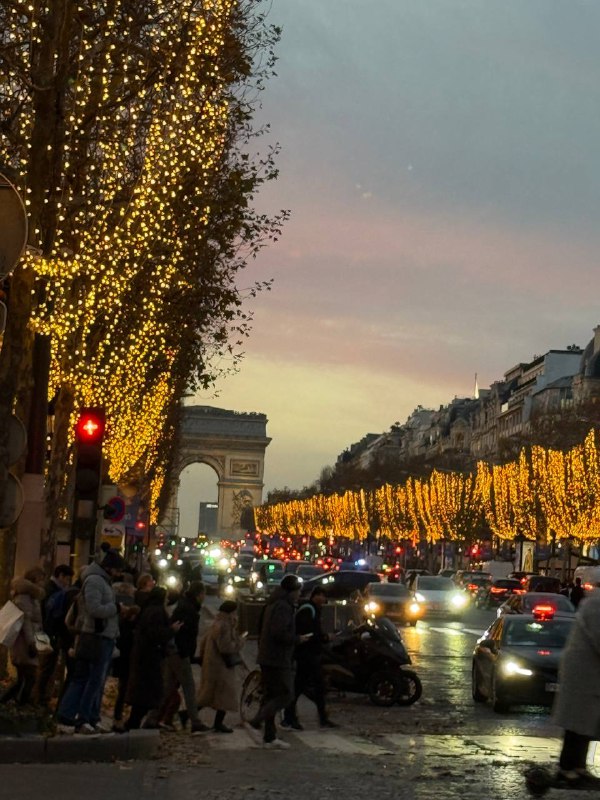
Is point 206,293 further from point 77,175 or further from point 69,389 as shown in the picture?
point 77,175

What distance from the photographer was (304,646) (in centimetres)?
2050

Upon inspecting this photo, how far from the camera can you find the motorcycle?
23062 millimetres

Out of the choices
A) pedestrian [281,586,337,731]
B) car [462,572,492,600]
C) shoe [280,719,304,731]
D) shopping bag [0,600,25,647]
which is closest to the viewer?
shopping bag [0,600,25,647]

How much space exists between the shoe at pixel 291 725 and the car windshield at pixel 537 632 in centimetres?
438

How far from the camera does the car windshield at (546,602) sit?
34.2 m

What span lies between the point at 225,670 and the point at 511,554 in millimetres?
110137

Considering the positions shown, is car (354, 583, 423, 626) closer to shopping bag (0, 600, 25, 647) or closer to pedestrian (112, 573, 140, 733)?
pedestrian (112, 573, 140, 733)

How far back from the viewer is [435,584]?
2283 inches

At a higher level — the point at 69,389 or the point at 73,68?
the point at 73,68

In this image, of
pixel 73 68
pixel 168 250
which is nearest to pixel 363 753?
pixel 73 68

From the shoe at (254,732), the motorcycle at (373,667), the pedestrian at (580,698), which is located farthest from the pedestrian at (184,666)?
the pedestrian at (580,698)

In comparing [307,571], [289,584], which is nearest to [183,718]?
[289,584]

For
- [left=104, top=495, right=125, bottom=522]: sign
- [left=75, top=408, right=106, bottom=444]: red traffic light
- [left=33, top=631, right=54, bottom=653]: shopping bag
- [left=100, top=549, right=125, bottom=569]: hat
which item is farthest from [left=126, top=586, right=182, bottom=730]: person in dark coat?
[left=104, top=495, right=125, bottom=522]: sign

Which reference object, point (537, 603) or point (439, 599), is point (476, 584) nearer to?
point (439, 599)
